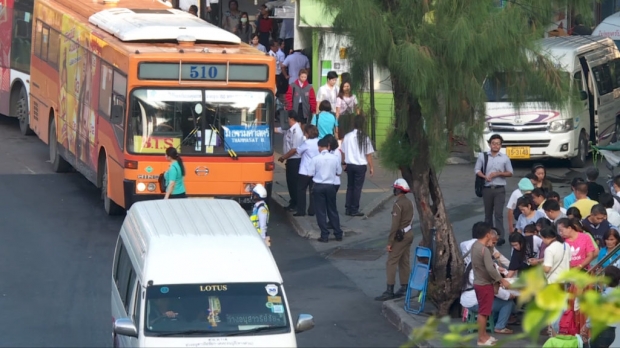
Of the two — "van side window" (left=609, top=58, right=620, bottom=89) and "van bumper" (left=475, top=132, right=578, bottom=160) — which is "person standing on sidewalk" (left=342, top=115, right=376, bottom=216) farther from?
"van side window" (left=609, top=58, right=620, bottom=89)

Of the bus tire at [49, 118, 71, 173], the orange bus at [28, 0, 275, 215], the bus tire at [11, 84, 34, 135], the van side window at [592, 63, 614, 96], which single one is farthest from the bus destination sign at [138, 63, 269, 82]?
the van side window at [592, 63, 614, 96]

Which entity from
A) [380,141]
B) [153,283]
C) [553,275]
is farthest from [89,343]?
[553,275]

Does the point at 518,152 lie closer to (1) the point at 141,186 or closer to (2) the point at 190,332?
(1) the point at 141,186

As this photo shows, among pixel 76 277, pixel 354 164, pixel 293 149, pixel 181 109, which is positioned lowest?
pixel 76 277

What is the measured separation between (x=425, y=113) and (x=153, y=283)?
4.26 meters

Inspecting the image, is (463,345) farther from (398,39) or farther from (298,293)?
(298,293)

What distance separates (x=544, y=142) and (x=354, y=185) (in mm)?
5516

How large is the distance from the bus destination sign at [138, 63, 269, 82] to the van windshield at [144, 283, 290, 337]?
24.6 feet

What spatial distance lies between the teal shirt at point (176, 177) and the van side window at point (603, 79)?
10681 mm

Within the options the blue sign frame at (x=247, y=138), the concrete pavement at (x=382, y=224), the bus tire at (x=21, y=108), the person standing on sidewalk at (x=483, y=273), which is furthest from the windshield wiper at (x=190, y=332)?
the bus tire at (x=21, y=108)

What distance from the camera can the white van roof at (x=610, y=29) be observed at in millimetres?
27016

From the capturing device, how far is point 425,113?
38.1 ft

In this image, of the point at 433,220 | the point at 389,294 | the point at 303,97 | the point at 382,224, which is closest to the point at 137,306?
the point at 433,220

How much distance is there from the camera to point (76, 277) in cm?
1400
